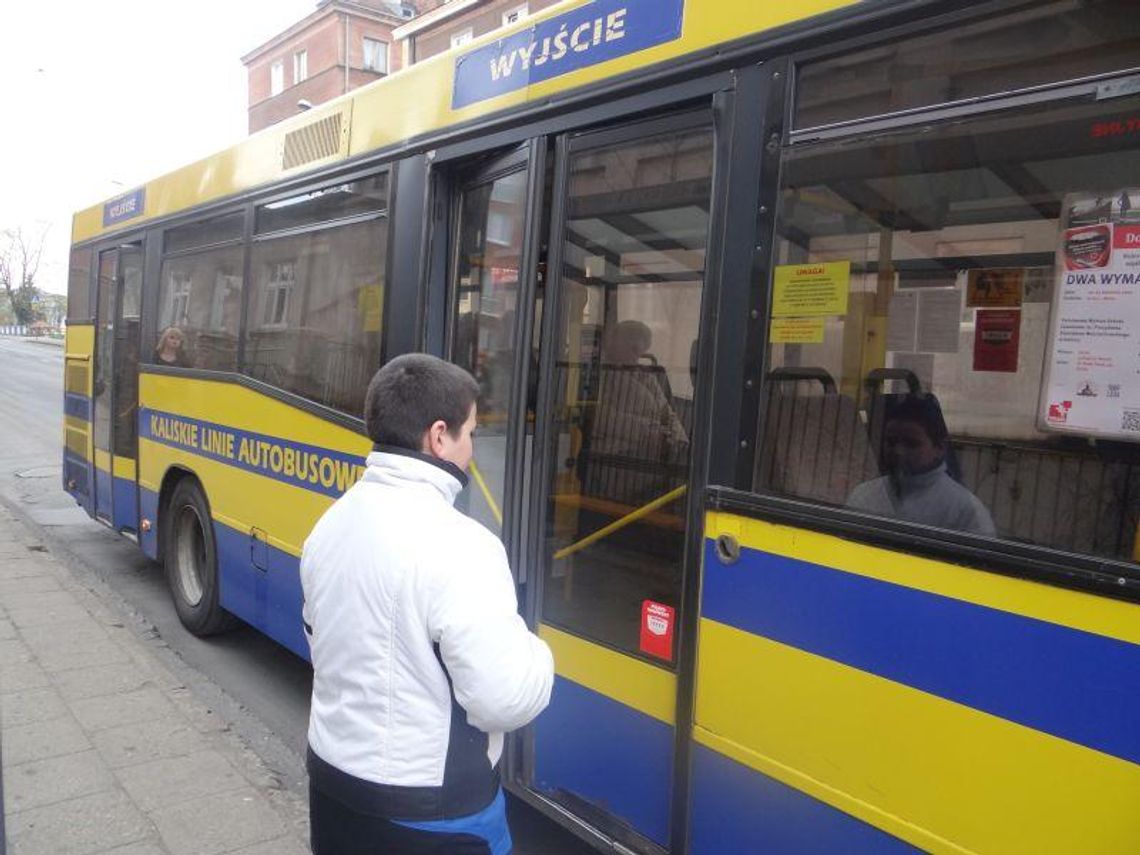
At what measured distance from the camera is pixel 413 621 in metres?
1.62

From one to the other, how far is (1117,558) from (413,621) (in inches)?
52.5

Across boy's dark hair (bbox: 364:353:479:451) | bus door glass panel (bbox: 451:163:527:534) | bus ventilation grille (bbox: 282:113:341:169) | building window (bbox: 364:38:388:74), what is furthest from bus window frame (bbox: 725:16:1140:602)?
building window (bbox: 364:38:388:74)

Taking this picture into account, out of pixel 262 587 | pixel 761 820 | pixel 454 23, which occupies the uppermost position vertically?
pixel 454 23

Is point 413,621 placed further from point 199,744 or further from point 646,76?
point 199,744

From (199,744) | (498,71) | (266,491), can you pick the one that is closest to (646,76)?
(498,71)

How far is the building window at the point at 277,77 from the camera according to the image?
41406mm

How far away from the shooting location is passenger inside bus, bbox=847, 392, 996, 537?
1971 millimetres

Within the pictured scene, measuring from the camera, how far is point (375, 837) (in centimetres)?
171

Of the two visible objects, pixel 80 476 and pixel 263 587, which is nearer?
pixel 263 587

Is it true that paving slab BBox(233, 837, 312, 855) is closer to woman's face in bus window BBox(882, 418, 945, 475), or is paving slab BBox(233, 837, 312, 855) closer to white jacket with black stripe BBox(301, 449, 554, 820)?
white jacket with black stripe BBox(301, 449, 554, 820)

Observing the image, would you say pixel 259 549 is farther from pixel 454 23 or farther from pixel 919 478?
pixel 454 23

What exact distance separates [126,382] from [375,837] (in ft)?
19.3

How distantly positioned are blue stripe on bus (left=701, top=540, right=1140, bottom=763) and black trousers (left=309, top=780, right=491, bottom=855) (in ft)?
3.03

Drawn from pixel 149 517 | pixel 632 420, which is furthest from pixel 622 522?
pixel 149 517
